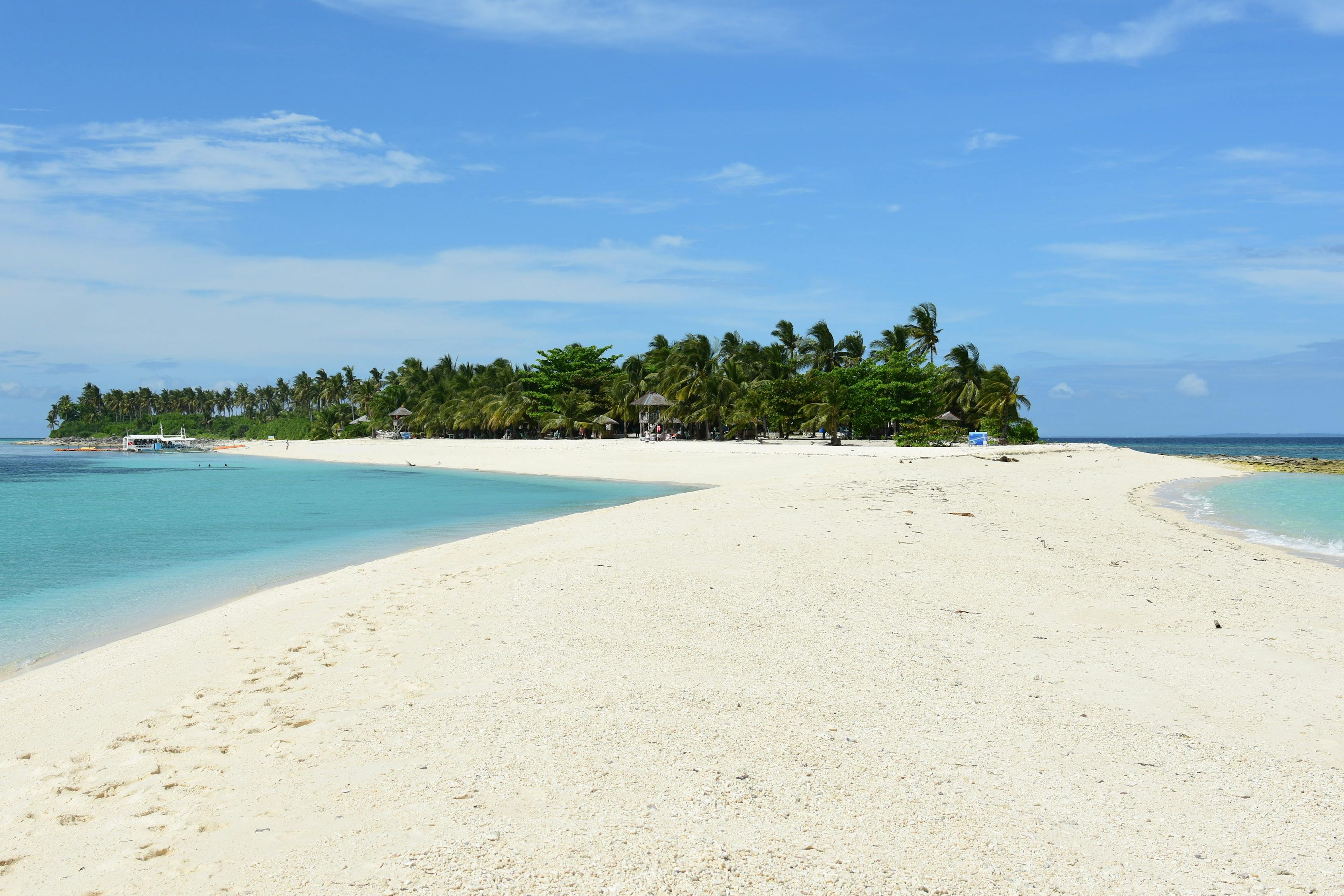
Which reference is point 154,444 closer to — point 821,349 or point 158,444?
point 158,444

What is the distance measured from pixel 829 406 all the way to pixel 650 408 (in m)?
17.6

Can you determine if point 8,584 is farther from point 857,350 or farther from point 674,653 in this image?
point 857,350

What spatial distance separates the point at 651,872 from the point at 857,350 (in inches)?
2852

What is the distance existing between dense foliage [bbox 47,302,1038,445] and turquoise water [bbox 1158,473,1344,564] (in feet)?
68.0

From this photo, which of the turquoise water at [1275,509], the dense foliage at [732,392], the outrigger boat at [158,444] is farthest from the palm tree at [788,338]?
the outrigger boat at [158,444]

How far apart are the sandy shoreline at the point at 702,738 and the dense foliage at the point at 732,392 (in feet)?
153

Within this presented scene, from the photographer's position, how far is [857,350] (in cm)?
7306

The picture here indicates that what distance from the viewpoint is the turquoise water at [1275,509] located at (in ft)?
52.6

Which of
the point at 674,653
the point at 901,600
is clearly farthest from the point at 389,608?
the point at 901,600

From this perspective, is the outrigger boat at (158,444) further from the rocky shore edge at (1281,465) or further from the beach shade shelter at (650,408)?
the rocky shore edge at (1281,465)

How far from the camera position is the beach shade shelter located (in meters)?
65.9

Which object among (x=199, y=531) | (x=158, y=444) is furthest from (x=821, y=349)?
(x=158, y=444)

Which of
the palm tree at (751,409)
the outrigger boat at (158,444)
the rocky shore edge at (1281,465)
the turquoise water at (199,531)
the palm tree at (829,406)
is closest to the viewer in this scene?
the turquoise water at (199,531)

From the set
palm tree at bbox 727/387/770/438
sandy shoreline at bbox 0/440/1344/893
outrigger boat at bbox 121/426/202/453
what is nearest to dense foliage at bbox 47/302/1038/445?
palm tree at bbox 727/387/770/438
